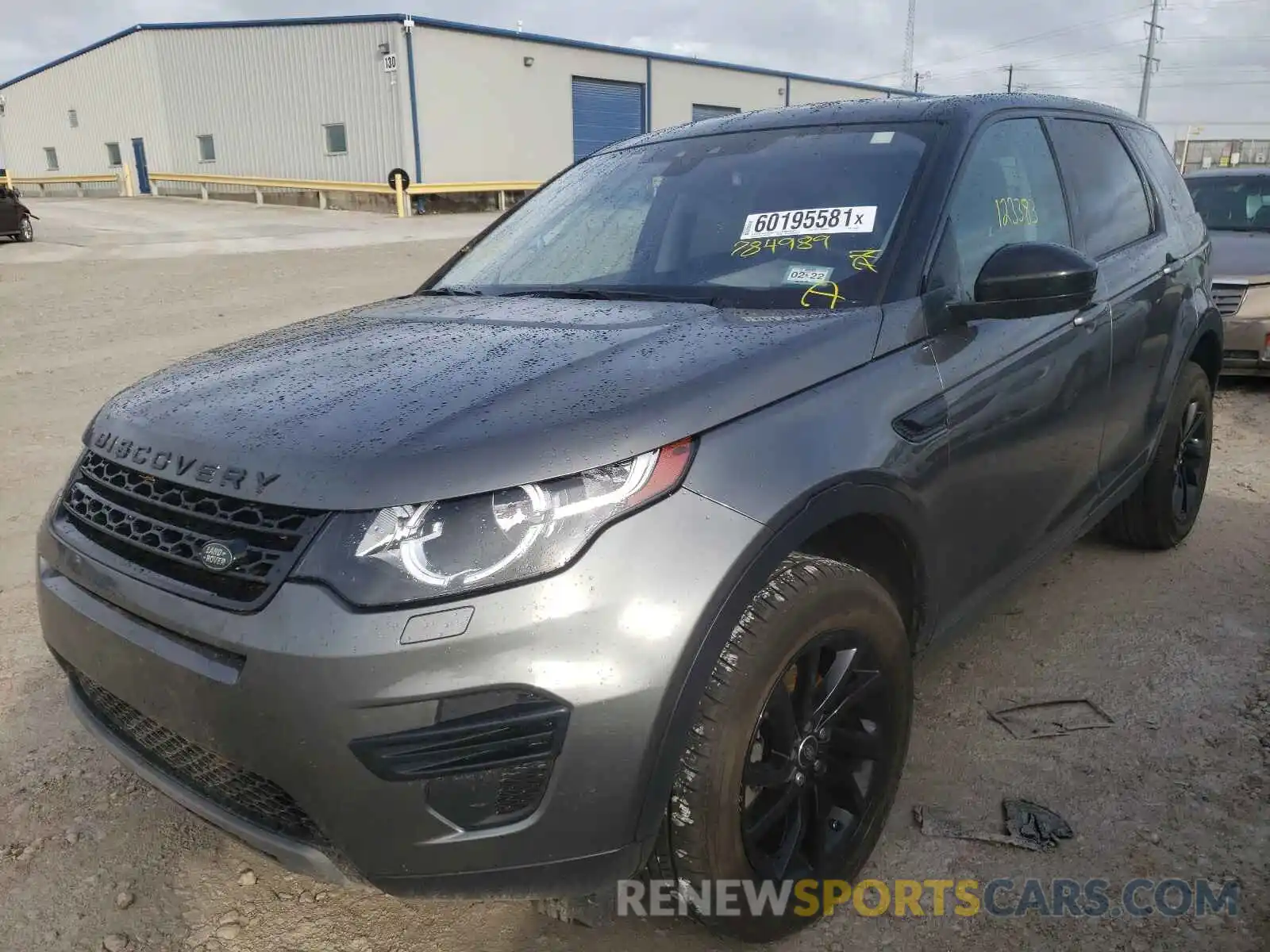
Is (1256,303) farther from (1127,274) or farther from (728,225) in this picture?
(728,225)

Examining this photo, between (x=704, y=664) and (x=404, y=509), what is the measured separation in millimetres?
580

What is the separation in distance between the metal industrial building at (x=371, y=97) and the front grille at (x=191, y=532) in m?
27.1

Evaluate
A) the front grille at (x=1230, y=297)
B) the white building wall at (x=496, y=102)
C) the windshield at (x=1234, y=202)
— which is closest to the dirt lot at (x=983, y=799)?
the front grille at (x=1230, y=297)

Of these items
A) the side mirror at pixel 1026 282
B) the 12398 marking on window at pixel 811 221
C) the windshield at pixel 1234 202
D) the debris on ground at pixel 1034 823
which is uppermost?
the 12398 marking on window at pixel 811 221

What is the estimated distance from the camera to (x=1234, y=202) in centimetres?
828

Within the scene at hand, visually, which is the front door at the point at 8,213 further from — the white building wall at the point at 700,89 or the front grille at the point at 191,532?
the front grille at the point at 191,532

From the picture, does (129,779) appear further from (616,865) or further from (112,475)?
(616,865)

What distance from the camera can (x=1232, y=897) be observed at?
223cm

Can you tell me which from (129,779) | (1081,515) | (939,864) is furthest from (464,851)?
(1081,515)

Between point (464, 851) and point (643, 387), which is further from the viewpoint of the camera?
point (643, 387)

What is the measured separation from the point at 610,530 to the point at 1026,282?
1314 mm

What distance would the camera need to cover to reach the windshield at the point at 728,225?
8.17 feet

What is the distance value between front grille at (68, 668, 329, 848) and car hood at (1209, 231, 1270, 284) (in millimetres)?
7472

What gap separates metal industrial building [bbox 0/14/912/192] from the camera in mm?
27266
